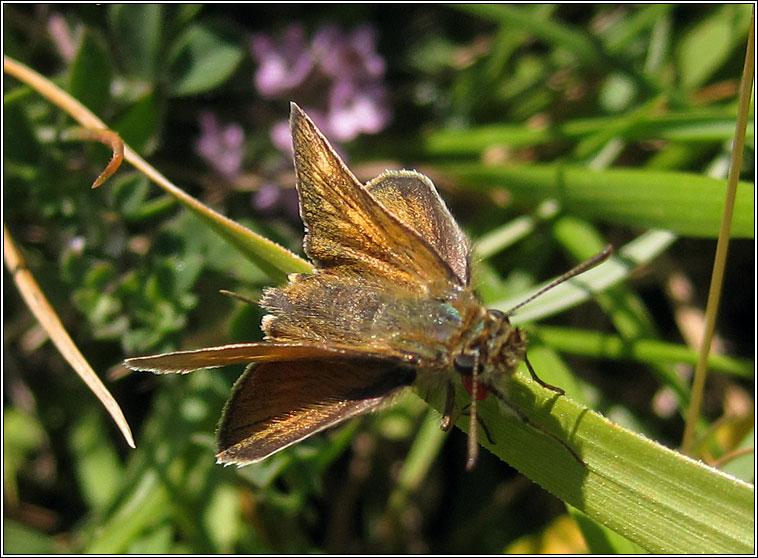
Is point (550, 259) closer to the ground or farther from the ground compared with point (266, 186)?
closer to the ground

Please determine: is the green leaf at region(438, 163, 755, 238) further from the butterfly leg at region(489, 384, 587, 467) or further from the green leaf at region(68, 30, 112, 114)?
the green leaf at region(68, 30, 112, 114)

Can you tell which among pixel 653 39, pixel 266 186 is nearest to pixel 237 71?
pixel 266 186

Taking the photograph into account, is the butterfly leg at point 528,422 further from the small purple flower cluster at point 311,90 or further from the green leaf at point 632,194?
the small purple flower cluster at point 311,90

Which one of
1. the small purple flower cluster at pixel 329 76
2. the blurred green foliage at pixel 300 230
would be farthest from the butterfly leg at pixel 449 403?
the small purple flower cluster at pixel 329 76

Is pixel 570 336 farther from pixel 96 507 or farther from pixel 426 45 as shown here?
pixel 96 507

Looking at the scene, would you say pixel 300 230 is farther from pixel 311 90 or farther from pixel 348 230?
pixel 348 230

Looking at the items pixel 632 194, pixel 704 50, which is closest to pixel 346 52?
pixel 632 194
